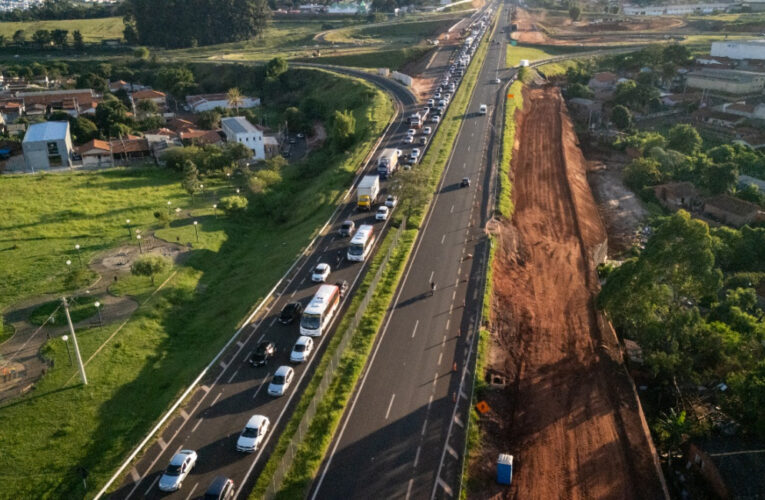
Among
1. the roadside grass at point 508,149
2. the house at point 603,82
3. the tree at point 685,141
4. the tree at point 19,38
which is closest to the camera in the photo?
the roadside grass at point 508,149

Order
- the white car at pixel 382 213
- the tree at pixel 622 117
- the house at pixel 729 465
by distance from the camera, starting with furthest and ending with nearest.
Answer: the tree at pixel 622 117 < the white car at pixel 382 213 < the house at pixel 729 465

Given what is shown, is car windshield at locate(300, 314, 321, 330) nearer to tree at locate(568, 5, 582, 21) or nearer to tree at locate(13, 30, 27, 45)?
tree at locate(13, 30, 27, 45)

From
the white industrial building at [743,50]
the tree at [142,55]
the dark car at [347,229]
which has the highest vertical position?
the tree at [142,55]

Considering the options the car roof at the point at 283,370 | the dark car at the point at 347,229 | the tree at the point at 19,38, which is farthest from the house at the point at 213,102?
the tree at the point at 19,38

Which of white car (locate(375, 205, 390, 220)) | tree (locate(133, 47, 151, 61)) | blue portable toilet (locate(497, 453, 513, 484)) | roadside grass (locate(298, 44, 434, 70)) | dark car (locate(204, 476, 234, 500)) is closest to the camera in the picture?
dark car (locate(204, 476, 234, 500))

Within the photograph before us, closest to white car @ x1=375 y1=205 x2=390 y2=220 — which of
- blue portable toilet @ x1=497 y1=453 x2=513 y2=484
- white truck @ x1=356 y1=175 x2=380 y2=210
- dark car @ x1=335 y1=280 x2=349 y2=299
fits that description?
white truck @ x1=356 y1=175 x2=380 y2=210

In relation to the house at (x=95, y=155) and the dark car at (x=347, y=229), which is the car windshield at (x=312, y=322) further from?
the house at (x=95, y=155)

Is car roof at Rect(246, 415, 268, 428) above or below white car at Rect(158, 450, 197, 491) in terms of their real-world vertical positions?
above

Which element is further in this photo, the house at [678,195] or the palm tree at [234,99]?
the palm tree at [234,99]
